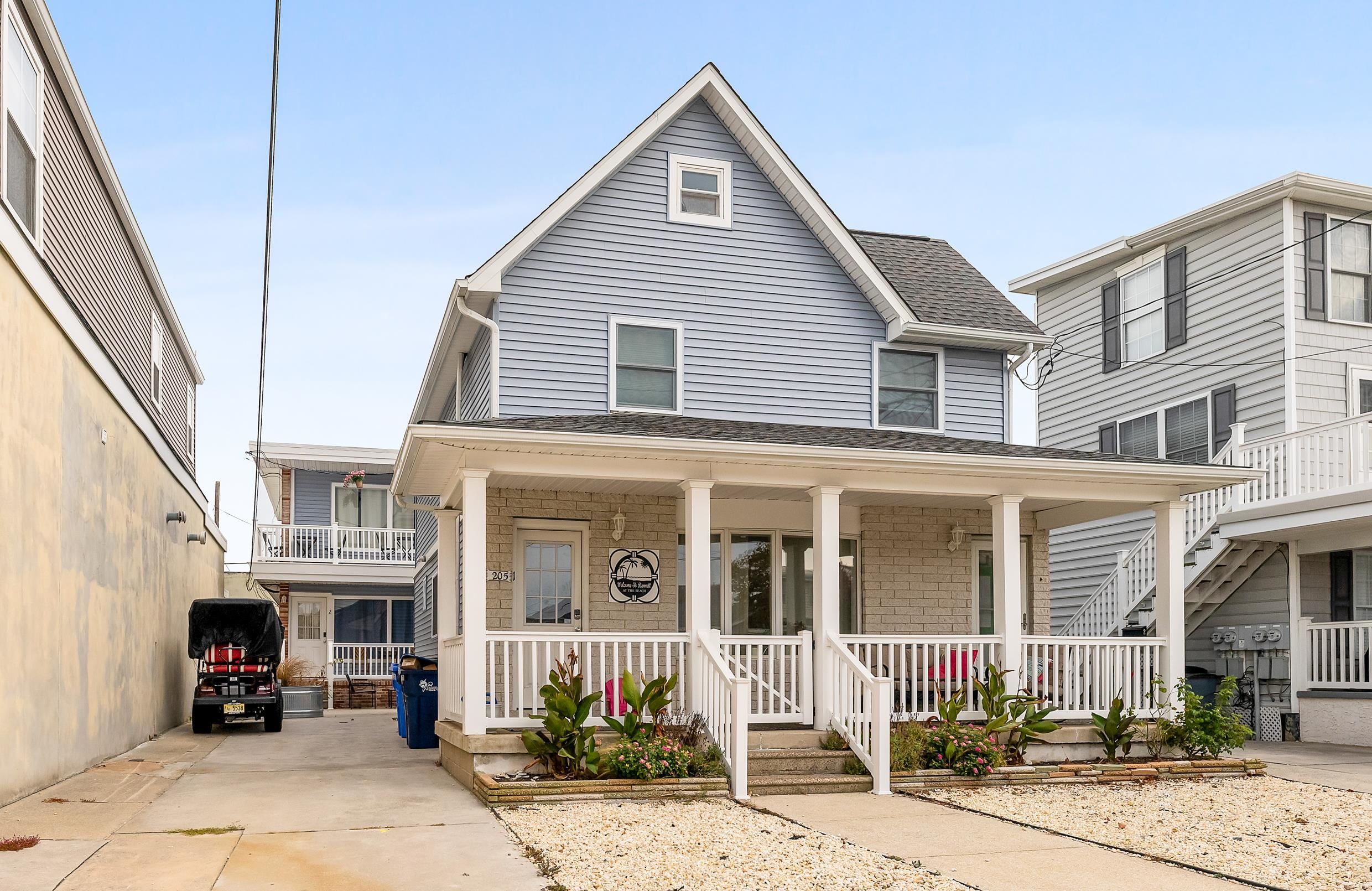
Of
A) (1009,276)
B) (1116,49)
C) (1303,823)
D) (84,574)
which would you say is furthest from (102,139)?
(1009,276)

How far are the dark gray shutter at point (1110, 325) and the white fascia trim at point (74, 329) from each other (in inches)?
635

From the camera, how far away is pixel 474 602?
1102 cm

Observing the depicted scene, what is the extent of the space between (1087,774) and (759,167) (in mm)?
8319

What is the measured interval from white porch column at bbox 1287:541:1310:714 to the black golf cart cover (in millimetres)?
15201

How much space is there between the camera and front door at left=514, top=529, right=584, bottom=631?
44.5 feet

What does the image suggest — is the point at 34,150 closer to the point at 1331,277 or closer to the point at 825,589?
the point at 825,589

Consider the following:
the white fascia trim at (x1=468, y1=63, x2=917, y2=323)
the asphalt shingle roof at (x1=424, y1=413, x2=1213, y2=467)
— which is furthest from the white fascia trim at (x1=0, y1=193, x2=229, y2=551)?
the white fascia trim at (x1=468, y1=63, x2=917, y2=323)

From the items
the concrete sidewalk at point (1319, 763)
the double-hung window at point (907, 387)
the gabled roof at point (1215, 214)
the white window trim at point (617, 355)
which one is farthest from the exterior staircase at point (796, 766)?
the gabled roof at point (1215, 214)

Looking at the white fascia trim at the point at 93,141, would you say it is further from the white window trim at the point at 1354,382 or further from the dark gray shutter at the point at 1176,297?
the white window trim at the point at 1354,382

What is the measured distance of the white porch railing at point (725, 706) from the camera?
10.4 meters

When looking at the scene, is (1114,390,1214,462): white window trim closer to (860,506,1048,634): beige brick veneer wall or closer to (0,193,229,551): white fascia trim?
(860,506,1048,634): beige brick veneer wall

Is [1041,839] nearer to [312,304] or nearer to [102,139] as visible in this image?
[102,139]

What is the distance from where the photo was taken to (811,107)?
21156 mm

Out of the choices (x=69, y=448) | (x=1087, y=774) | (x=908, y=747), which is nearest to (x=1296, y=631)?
(x=1087, y=774)
